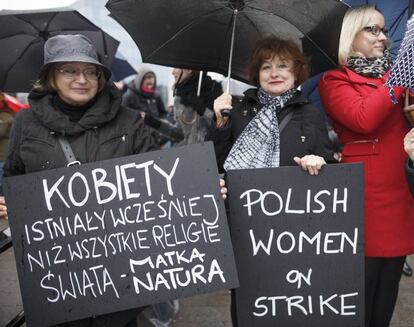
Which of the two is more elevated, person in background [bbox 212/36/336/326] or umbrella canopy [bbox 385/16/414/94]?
umbrella canopy [bbox 385/16/414/94]

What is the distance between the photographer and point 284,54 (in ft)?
7.75

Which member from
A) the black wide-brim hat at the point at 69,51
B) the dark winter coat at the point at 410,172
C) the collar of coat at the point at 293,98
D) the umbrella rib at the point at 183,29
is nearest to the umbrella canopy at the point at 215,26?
the umbrella rib at the point at 183,29

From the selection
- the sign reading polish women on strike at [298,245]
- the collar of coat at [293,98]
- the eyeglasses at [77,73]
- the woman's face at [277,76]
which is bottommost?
the sign reading polish women on strike at [298,245]

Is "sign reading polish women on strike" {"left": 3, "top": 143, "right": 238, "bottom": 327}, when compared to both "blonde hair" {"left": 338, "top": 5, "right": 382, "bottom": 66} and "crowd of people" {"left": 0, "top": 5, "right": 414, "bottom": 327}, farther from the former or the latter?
"blonde hair" {"left": 338, "top": 5, "right": 382, "bottom": 66}

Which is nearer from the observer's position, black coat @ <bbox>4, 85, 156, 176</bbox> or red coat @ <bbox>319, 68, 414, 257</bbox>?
black coat @ <bbox>4, 85, 156, 176</bbox>

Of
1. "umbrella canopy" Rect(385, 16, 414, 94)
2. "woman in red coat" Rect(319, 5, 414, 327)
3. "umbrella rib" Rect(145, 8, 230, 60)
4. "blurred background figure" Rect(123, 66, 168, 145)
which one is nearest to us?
"umbrella canopy" Rect(385, 16, 414, 94)

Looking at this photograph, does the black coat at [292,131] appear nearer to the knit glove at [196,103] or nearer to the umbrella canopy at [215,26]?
the umbrella canopy at [215,26]

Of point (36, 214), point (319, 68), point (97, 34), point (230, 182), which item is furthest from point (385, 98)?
point (97, 34)

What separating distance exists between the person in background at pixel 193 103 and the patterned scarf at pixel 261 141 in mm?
1254

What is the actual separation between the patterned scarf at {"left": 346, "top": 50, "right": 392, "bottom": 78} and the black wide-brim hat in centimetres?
133

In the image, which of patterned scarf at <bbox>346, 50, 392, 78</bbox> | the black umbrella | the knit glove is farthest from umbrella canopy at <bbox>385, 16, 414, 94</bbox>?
the black umbrella

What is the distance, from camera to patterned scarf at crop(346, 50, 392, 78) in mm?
2406

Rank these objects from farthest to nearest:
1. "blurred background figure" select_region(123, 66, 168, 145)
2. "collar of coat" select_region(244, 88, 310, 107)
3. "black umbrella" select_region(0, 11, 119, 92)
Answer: "blurred background figure" select_region(123, 66, 168, 145), "black umbrella" select_region(0, 11, 119, 92), "collar of coat" select_region(244, 88, 310, 107)

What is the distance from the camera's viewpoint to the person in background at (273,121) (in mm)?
2273
